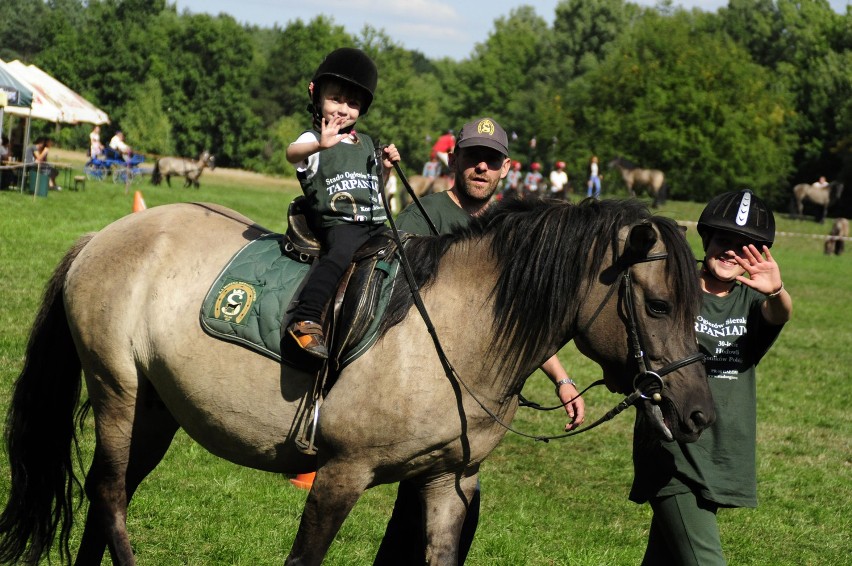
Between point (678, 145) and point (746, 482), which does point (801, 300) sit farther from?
point (678, 145)

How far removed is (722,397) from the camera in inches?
175

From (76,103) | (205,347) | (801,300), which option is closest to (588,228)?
(205,347)

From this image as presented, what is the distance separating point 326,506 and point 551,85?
77.2m

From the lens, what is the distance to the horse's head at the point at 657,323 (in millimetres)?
3572

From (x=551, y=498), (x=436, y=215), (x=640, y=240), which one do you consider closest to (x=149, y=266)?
(x=436, y=215)

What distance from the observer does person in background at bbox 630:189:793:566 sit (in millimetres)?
4246

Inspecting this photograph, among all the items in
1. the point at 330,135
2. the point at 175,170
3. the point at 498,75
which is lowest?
the point at 175,170

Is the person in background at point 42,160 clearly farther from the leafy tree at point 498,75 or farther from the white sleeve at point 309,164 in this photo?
the leafy tree at point 498,75

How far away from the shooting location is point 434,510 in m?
4.08

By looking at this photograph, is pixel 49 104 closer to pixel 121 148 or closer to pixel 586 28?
pixel 121 148

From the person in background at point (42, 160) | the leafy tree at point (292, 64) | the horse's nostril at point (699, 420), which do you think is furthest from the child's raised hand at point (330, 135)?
the leafy tree at point (292, 64)

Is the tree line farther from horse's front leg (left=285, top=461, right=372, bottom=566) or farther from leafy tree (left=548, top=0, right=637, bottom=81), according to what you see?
horse's front leg (left=285, top=461, right=372, bottom=566)

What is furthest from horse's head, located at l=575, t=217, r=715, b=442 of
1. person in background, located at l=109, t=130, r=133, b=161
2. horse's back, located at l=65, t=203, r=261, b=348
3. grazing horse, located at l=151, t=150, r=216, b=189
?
grazing horse, located at l=151, t=150, r=216, b=189

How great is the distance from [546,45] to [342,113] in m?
87.5
